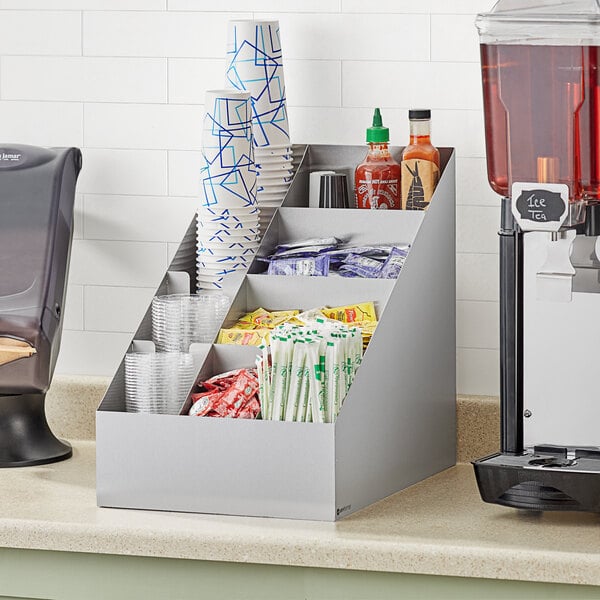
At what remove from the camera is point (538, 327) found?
1607 mm

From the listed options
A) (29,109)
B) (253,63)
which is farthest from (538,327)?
(29,109)

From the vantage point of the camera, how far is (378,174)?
1841 millimetres

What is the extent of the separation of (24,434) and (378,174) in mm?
648

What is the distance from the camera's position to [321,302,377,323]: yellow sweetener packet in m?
1.69

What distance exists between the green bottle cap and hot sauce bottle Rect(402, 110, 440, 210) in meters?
0.04

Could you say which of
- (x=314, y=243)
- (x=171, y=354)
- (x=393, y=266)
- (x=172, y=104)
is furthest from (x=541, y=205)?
(x=172, y=104)

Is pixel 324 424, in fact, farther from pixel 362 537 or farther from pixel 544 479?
pixel 544 479

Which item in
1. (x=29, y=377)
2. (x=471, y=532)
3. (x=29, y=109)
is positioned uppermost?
(x=29, y=109)

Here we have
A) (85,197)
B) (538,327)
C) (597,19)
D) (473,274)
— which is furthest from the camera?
(85,197)

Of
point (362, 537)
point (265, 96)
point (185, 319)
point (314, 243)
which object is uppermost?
point (265, 96)

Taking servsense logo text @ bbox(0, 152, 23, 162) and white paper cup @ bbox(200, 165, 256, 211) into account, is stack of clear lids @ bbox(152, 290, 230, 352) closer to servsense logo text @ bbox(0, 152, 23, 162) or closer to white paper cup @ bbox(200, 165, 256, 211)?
white paper cup @ bbox(200, 165, 256, 211)

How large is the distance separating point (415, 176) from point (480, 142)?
0.52 feet

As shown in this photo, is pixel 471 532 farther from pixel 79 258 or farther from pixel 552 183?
pixel 79 258

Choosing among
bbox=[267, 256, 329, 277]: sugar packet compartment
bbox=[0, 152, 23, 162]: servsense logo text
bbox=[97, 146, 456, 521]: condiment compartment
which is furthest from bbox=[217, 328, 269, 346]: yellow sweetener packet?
bbox=[0, 152, 23, 162]: servsense logo text
